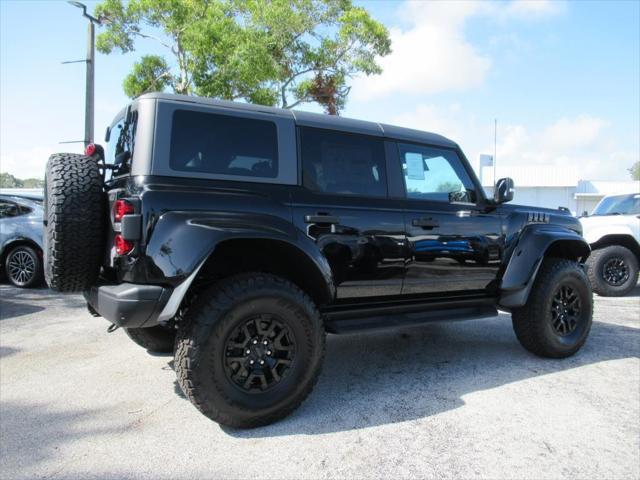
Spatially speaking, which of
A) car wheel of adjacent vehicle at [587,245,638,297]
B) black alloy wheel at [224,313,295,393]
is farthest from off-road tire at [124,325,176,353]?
car wheel of adjacent vehicle at [587,245,638,297]

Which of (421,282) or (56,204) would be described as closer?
(56,204)

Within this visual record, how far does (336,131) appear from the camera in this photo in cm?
351

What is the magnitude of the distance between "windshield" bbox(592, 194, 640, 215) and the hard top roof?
585 cm

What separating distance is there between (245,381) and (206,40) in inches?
459

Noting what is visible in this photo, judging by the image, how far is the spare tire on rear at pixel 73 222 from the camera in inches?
107

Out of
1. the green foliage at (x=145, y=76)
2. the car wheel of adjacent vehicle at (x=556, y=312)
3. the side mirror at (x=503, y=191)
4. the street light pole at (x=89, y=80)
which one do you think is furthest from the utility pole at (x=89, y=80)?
the car wheel of adjacent vehicle at (x=556, y=312)

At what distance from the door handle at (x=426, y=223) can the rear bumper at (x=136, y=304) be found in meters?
1.90

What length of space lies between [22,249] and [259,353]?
6.31m

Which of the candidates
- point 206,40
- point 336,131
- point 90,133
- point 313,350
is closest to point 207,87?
point 206,40

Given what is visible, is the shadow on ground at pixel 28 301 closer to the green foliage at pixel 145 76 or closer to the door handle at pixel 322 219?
the door handle at pixel 322 219

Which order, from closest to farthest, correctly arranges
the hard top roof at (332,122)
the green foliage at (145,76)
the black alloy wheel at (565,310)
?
the hard top roof at (332,122)
the black alloy wheel at (565,310)
the green foliage at (145,76)

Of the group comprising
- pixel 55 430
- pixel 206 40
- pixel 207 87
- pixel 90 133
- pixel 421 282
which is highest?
pixel 206 40

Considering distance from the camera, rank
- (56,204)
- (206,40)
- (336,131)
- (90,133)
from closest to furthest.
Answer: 1. (56,204)
2. (336,131)
3. (90,133)
4. (206,40)

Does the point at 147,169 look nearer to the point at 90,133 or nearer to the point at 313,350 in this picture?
the point at 313,350
